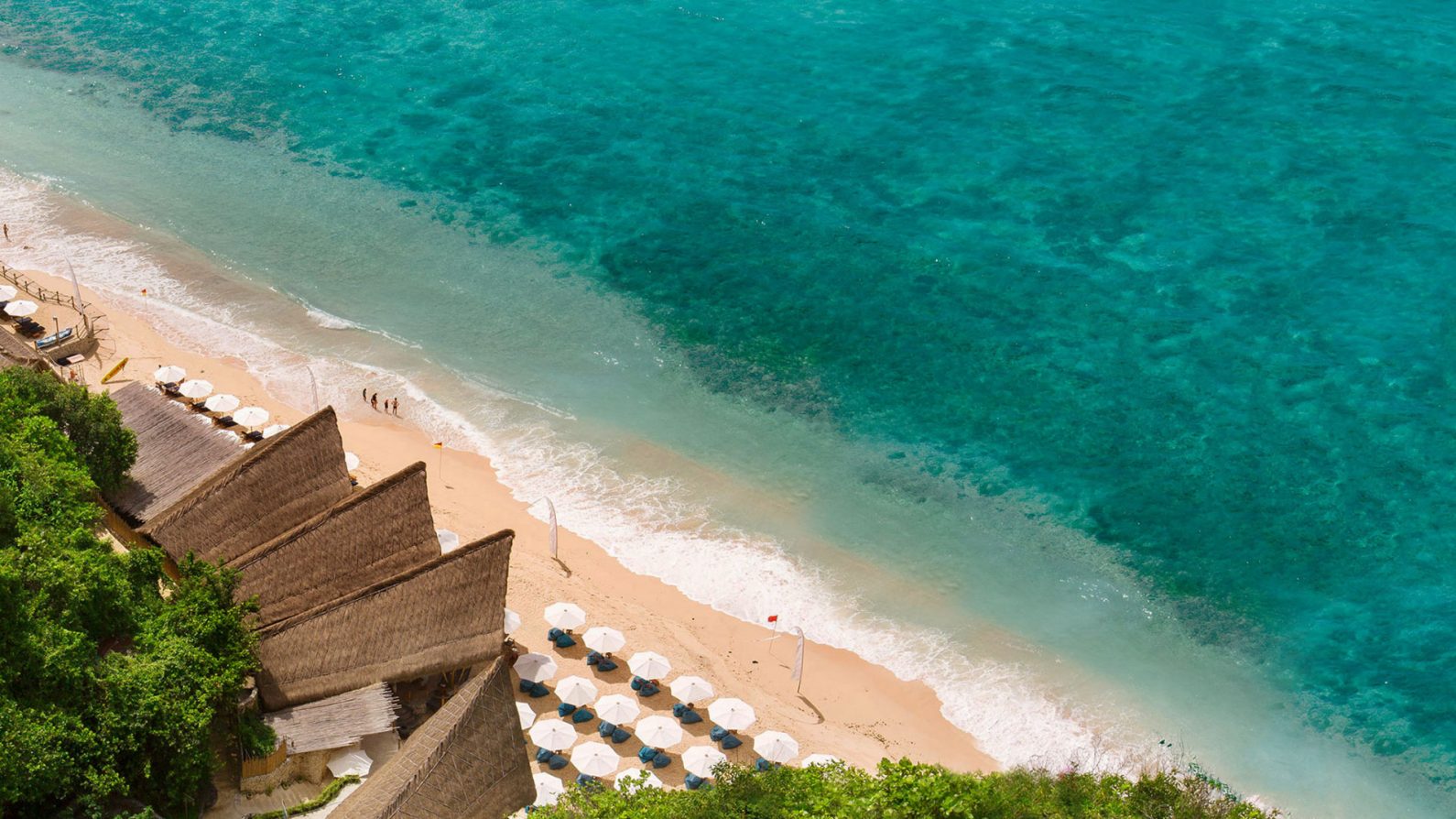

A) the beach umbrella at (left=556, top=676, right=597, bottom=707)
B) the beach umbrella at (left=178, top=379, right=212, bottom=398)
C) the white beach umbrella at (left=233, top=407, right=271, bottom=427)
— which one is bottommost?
the beach umbrella at (left=556, top=676, right=597, bottom=707)

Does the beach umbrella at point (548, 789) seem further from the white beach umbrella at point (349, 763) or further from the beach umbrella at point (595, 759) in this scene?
the white beach umbrella at point (349, 763)

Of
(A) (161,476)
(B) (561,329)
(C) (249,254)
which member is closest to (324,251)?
(C) (249,254)

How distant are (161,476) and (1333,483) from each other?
40.4 metres

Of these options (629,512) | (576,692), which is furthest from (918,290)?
(576,692)

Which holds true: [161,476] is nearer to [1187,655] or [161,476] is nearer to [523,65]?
[1187,655]

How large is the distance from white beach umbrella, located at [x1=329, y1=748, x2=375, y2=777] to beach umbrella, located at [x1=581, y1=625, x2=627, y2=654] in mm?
7325

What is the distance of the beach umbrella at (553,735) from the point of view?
32.3 m

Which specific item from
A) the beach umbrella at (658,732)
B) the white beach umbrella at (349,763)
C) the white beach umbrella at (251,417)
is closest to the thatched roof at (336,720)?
the white beach umbrella at (349,763)

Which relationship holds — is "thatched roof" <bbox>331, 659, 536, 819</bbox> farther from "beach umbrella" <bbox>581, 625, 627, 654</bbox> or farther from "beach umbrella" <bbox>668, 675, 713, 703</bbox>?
"beach umbrella" <bbox>668, 675, 713, 703</bbox>

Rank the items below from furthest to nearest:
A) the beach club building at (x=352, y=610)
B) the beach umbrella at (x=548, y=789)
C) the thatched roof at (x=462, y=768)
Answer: the beach umbrella at (x=548, y=789) → the beach club building at (x=352, y=610) → the thatched roof at (x=462, y=768)

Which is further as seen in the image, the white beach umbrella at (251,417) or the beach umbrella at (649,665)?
the white beach umbrella at (251,417)

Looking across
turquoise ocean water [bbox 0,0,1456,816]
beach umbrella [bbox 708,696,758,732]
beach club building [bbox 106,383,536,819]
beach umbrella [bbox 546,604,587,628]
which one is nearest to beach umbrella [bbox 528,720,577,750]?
beach club building [bbox 106,383,536,819]

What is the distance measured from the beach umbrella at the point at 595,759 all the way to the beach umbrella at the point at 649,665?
2.84 metres

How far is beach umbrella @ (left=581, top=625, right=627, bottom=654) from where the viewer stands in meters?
35.8
